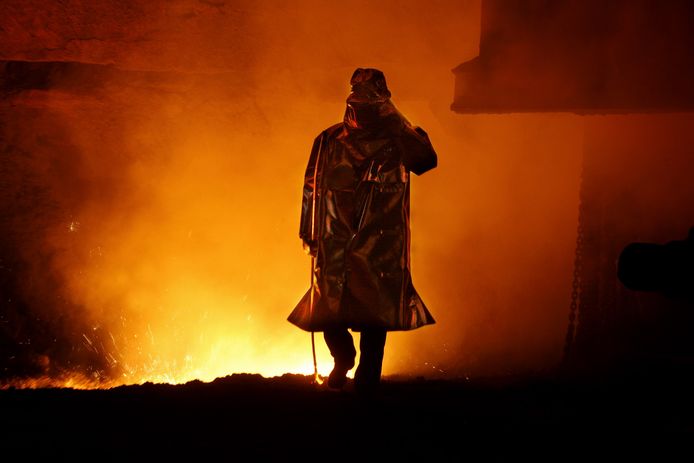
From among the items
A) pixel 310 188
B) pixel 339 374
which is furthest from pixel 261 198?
pixel 339 374

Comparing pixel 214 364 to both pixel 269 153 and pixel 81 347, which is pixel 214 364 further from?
pixel 269 153

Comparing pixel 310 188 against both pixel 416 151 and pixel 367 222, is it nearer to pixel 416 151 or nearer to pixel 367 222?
pixel 367 222

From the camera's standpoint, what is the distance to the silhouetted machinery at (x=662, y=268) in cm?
204

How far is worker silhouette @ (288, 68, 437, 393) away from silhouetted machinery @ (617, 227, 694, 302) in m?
1.83

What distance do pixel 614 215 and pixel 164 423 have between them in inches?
203

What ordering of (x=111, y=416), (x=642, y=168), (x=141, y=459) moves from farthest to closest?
(x=642, y=168) < (x=111, y=416) < (x=141, y=459)

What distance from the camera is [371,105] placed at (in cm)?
379

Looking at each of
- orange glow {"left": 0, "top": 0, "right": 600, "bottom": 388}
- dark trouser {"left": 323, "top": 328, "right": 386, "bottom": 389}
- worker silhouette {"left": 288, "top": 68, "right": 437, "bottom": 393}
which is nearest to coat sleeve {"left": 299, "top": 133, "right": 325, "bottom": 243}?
worker silhouette {"left": 288, "top": 68, "right": 437, "bottom": 393}

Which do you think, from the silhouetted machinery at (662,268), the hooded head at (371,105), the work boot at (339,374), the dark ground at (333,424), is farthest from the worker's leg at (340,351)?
the silhouetted machinery at (662,268)

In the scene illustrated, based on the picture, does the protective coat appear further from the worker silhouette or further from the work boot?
the work boot

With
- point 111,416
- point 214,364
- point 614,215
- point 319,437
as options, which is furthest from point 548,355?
point 111,416

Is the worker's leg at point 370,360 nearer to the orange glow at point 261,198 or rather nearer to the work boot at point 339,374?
the work boot at point 339,374

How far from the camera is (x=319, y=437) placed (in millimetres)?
3066

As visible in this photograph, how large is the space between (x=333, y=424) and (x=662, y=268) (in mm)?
1921
